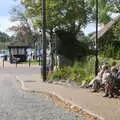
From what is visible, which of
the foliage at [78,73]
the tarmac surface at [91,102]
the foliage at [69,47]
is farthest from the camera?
the foliage at [69,47]

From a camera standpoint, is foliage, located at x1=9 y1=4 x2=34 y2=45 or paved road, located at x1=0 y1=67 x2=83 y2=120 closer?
paved road, located at x1=0 y1=67 x2=83 y2=120

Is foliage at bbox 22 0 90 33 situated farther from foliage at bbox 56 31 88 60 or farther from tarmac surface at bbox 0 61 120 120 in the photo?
tarmac surface at bbox 0 61 120 120

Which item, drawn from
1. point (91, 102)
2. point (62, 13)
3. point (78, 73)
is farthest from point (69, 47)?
point (62, 13)

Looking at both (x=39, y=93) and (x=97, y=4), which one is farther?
(x=97, y=4)

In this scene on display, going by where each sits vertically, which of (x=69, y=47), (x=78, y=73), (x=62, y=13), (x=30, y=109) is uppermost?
(x=62, y=13)

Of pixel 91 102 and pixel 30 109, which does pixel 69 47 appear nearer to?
pixel 91 102

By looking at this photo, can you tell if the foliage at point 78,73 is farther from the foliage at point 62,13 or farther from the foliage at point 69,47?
the foliage at point 62,13

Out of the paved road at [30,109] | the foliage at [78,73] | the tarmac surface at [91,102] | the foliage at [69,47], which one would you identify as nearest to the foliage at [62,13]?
the foliage at [69,47]

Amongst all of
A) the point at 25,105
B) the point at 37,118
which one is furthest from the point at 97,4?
the point at 37,118

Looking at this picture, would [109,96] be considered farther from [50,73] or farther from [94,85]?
[50,73]

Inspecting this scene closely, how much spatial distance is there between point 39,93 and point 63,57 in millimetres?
13549

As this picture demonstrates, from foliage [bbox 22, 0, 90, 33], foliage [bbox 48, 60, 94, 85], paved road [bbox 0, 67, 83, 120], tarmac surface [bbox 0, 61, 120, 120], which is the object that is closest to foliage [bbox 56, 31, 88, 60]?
foliage [bbox 48, 60, 94, 85]

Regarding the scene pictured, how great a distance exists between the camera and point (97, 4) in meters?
29.9

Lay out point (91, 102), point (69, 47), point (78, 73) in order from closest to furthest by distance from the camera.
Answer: point (91, 102) → point (78, 73) → point (69, 47)
